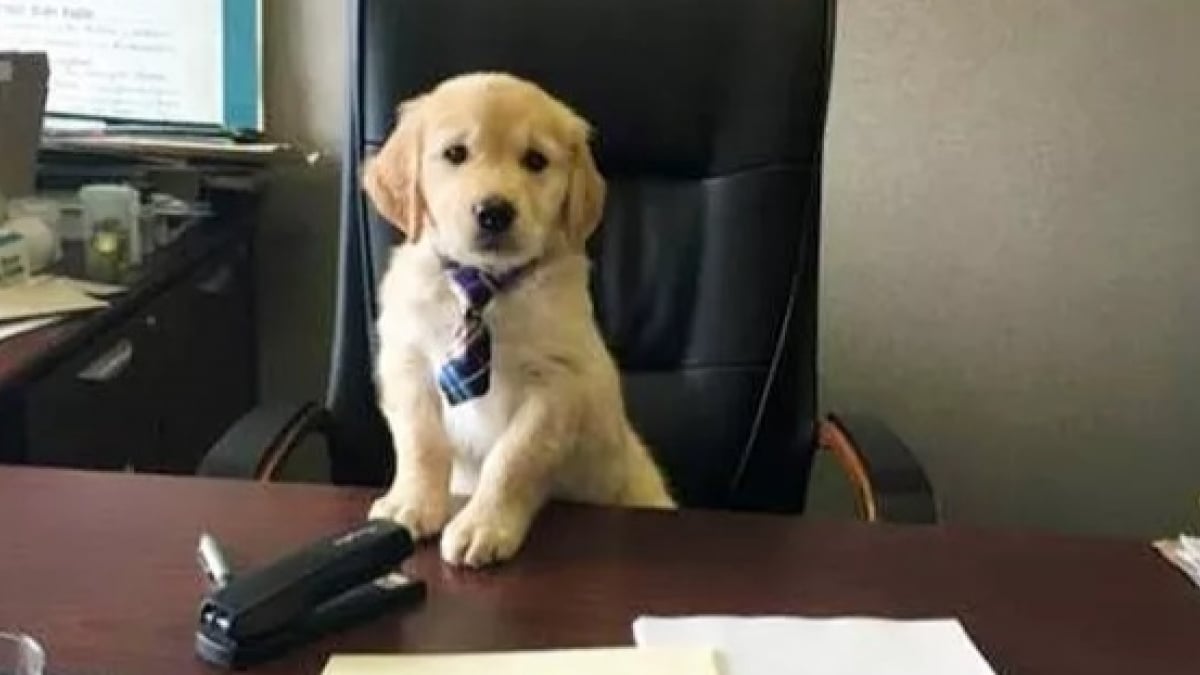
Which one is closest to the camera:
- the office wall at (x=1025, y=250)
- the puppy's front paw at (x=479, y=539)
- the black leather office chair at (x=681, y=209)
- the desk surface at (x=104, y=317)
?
the puppy's front paw at (x=479, y=539)

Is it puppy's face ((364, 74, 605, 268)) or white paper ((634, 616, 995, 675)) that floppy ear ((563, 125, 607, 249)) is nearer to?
puppy's face ((364, 74, 605, 268))

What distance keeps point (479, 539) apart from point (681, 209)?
696mm

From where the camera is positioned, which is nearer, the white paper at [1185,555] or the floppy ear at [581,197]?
the white paper at [1185,555]

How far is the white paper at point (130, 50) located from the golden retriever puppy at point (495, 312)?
958 mm

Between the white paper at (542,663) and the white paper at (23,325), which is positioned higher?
the white paper at (23,325)

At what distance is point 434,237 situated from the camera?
5.13ft

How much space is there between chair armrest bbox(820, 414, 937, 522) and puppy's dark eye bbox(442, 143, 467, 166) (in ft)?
1.65

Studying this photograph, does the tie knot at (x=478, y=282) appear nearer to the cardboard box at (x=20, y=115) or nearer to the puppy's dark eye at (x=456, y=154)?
the puppy's dark eye at (x=456, y=154)

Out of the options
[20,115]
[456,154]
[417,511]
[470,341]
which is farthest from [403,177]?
[20,115]

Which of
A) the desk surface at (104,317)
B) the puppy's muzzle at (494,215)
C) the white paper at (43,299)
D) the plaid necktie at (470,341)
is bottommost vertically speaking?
the desk surface at (104,317)

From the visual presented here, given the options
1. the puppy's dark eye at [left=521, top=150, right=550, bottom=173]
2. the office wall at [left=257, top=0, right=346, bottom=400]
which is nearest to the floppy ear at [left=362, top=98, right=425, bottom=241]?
the puppy's dark eye at [left=521, top=150, right=550, bottom=173]

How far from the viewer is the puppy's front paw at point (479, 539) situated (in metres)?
1.28

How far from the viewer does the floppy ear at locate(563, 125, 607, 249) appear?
1584mm

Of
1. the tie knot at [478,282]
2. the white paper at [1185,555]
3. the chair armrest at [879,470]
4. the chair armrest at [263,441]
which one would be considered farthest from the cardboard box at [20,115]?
the white paper at [1185,555]
